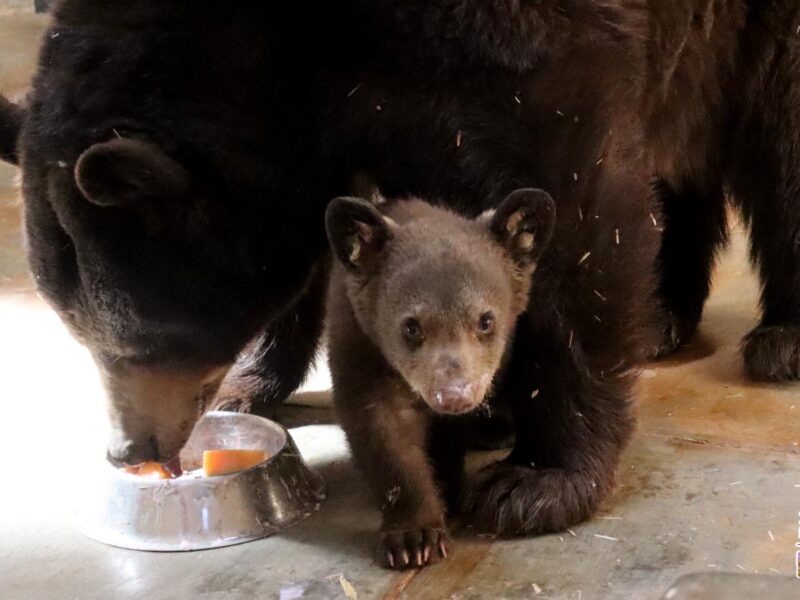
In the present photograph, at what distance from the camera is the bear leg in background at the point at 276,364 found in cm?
421

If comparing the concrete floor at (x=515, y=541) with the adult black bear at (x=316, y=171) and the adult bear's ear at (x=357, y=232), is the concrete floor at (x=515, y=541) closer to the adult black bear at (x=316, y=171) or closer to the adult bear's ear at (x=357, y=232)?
the adult black bear at (x=316, y=171)

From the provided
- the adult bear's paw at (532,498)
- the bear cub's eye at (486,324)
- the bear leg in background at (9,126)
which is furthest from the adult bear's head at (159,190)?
the adult bear's paw at (532,498)

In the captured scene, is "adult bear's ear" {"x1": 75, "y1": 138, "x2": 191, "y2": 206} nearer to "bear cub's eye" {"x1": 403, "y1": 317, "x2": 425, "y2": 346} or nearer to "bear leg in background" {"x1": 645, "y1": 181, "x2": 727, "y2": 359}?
"bear cub's eye" {"x1": 403, "y1": 317, "x2": 425, "y2": 346}

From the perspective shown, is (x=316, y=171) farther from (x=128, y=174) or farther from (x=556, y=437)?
(x=556, y=437)

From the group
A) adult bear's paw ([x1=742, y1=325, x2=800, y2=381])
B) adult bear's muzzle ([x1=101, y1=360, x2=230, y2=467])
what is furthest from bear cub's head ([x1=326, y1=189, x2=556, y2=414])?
adult bear's paw ([x1=742, y1=325, x2=800, y2=381])

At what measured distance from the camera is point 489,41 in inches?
123

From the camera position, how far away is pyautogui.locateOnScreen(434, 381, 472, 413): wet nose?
8.80 feet

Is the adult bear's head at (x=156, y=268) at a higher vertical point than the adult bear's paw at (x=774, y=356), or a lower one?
higher

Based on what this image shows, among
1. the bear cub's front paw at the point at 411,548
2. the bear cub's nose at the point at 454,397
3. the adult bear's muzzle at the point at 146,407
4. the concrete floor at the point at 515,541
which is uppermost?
the bear cub's nose at the point at 454,397

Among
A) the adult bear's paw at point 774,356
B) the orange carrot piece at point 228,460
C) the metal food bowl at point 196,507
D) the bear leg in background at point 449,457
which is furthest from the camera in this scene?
the adult bear's paw at point 774,356

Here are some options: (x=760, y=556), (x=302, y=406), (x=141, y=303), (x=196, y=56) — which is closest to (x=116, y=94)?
(x=196, y=56)

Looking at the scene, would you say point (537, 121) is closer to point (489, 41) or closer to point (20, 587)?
point (489, 41)

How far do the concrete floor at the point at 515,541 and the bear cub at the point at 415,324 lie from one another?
202mm

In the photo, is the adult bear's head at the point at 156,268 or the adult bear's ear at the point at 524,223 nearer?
the adult bear's ear at the point at 524,223
